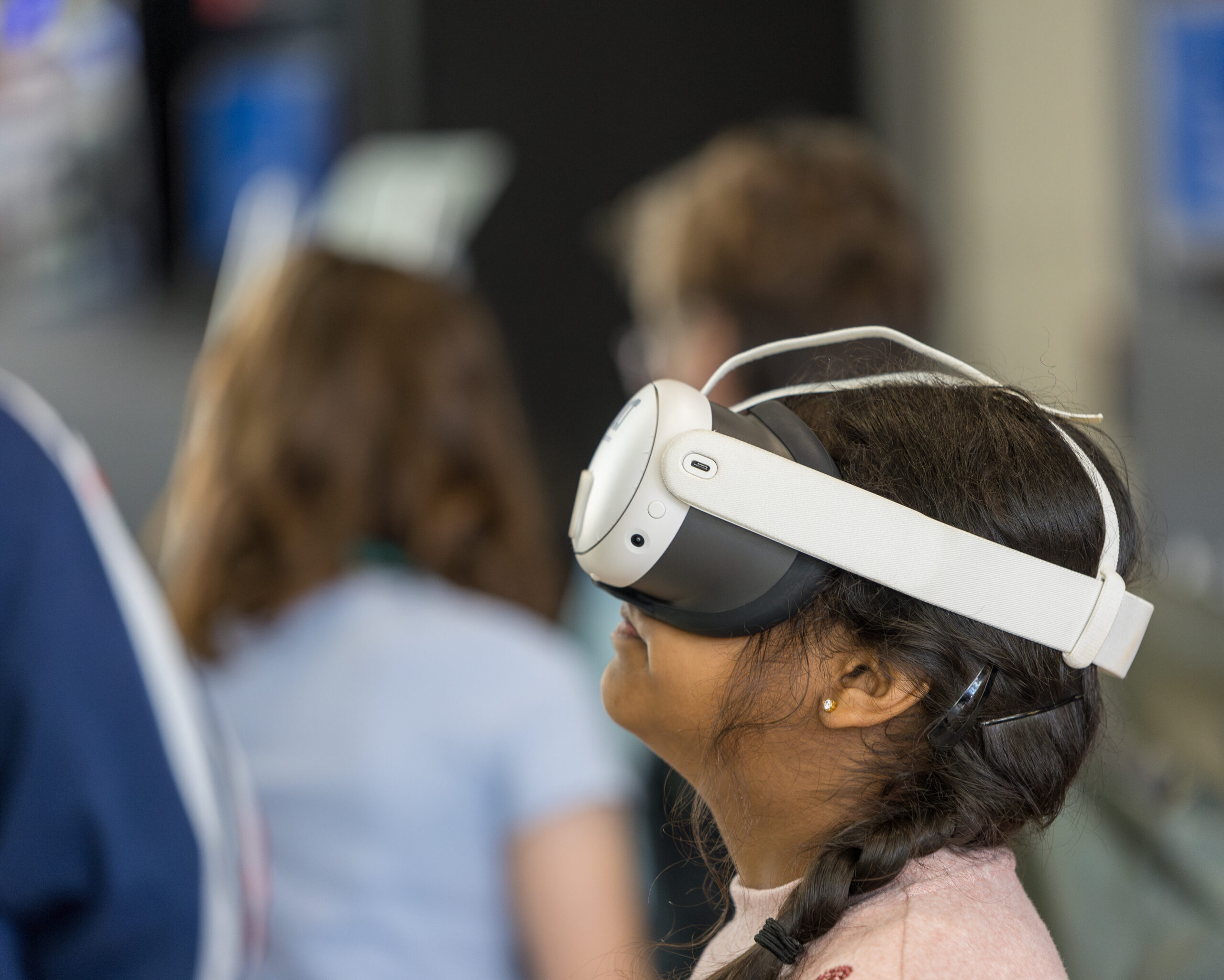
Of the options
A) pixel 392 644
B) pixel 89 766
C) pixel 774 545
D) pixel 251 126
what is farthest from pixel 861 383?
pixel 251 126

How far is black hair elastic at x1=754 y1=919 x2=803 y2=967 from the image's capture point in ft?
1.85

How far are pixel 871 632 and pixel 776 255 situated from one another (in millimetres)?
923

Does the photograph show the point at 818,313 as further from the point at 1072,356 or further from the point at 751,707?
the point at 1072,356

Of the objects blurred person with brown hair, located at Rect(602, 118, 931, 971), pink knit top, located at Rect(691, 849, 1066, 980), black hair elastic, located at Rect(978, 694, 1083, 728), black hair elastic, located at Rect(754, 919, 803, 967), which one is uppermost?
black hair elastic, located at Rect(978, 694, 1083, 728)

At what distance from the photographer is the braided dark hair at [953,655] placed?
0.59 meters

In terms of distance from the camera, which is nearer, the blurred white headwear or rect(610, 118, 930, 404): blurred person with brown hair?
rect(610, 118, 930, 404): blurred person with brown hair

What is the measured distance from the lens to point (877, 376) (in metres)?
0.66

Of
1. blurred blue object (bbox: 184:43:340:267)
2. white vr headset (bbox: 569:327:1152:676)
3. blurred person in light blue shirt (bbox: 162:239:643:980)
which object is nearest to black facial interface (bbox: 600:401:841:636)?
white vr headset (bbox: 569:327:1152:676)

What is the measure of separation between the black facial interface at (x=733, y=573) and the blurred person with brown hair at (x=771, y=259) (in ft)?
2.46

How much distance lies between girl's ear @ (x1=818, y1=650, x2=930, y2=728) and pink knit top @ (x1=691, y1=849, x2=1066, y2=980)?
0.22 ft

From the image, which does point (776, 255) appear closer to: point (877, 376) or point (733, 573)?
point (877, 376)

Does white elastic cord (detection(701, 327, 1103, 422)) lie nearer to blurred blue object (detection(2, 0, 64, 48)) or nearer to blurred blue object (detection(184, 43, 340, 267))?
blurred blue object (detection(184, 43, 340, 267))

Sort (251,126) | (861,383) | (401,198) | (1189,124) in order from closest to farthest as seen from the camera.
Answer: (861,383)
(1189,124)
(401,198)
(251,126)

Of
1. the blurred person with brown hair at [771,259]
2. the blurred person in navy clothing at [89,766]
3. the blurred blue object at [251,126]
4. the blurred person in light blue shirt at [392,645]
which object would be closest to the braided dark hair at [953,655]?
the blurred person in navy clothing at [89,766]
